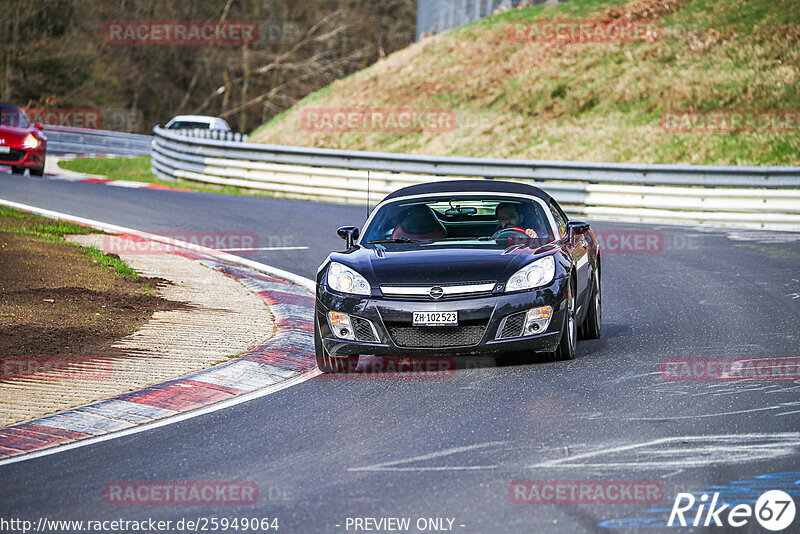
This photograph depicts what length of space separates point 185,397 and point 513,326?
228cm

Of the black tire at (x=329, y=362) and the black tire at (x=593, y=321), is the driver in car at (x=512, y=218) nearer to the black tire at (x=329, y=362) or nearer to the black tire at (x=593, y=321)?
the black tire at (x=593, y=321)

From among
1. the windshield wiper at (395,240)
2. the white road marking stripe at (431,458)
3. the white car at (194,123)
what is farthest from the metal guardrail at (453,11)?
the white road marking stripe at (431,458)

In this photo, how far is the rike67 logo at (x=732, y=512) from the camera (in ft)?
15.6

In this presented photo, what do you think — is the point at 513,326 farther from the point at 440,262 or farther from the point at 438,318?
the point at 440,262

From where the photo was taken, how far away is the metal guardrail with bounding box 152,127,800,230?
19672 millimetres

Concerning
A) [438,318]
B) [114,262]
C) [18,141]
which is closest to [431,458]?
[438,318]

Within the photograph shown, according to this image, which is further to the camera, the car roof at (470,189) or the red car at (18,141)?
the red car at (18,141)

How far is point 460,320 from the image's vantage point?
7918 millimetres

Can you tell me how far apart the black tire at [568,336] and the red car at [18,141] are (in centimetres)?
1935

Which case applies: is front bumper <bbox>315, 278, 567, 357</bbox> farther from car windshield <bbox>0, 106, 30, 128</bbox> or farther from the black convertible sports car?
car windshield <bbox>0, 106, 30, 128</bbox>

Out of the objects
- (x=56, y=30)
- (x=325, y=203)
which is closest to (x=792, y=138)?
(x=325, y=203)

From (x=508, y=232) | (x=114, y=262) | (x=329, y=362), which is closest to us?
(x=329, y=362)

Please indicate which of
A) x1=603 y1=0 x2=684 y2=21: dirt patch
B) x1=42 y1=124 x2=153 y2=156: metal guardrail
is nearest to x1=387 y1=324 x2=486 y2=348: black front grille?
x1=603 y1=0 x2=684 y2=21: dirt patch

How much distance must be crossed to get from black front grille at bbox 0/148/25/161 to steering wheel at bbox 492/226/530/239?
18564 mm
